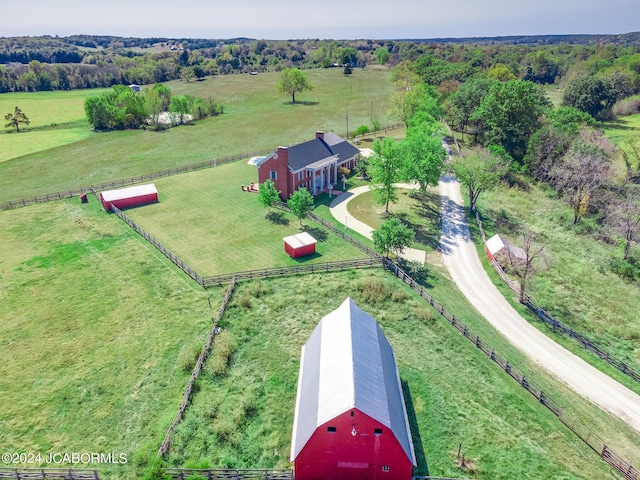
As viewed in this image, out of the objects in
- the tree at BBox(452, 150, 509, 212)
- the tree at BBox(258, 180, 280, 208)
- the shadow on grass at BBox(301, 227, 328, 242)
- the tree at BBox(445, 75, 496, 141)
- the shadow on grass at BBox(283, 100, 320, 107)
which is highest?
the tree at BBox(445, 75, 496, 141)

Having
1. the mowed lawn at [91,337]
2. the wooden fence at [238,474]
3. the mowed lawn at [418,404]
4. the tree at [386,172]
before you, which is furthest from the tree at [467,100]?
the wooden fence at [238,474]

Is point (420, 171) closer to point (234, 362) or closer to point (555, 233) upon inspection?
point (555, 233)

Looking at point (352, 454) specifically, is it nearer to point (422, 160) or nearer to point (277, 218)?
point (277, 218)

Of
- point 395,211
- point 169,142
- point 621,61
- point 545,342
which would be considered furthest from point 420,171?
point 621,61

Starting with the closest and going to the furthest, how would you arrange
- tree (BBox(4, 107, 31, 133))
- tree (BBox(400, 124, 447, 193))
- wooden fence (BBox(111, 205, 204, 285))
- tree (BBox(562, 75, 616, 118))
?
wooden fence (BBox(111, 205, 204, 285)) < tree (BBox(400, 124, 447, 193)) < tree (BBox(4, 107, 31, 133)) < tree (BBox(562, 75, 616, 118))

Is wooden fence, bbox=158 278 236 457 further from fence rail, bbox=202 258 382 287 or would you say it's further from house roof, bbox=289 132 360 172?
house roof, bbox=289 132 360 172

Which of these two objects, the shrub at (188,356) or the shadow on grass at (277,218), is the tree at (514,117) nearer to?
the shadow on grass at (277,218)

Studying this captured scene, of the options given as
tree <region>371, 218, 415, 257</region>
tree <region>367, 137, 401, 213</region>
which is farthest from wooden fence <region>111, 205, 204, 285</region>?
tree <region>367, 137, 401, 213</region>
